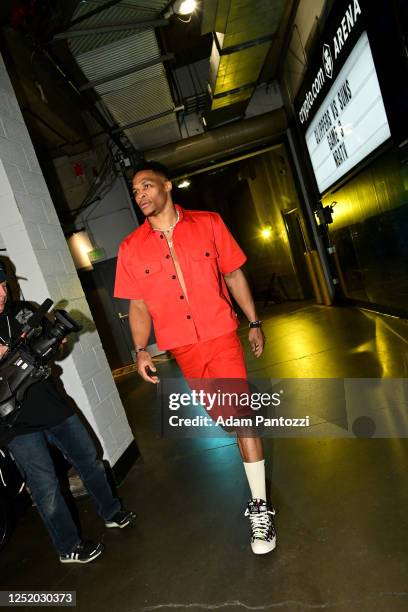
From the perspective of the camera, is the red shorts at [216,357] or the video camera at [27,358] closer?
the video camera at [27,358]

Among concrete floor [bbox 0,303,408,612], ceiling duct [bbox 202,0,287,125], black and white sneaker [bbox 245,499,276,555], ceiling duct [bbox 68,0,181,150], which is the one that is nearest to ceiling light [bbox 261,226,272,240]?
ceiling duct [bbox 202,0,287,125]

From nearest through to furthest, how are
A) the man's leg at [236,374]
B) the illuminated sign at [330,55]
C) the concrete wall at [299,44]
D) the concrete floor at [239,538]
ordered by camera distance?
the concrete floor at [239,538]
the man's leg at [236,374]
the illuminated sign at [330,55]
the concrete wall at [299,44]

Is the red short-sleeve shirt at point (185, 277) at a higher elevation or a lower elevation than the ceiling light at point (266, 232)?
lower

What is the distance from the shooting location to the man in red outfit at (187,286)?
200 centimetres

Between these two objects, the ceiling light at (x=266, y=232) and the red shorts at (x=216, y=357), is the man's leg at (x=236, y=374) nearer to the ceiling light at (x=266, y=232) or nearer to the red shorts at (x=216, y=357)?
the red shorts at (x=216, y=357)

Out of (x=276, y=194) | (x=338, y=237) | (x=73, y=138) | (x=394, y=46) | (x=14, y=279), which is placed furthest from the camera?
(x=276, y=194)

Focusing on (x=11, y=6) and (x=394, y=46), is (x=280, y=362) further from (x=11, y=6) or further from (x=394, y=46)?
(x=11, y=6)

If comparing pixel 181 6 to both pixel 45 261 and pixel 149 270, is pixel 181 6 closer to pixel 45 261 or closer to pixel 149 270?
pixel 45 261

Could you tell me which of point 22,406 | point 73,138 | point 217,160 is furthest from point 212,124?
point 22,406

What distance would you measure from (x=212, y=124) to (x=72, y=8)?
10.9 ft

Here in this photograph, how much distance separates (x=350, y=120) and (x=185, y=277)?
3594 millimetres

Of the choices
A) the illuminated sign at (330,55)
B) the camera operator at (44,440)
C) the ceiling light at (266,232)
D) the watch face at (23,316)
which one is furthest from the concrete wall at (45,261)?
the ceiling light at (266,232)

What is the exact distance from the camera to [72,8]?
→ 421cm

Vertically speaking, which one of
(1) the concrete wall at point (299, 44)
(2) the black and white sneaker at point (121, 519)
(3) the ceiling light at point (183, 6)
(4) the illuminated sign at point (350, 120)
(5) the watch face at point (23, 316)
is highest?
(3) the ceiling light at point (183, 6)
